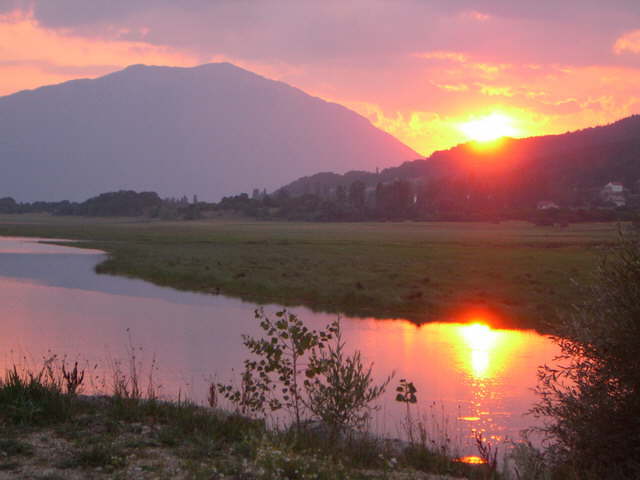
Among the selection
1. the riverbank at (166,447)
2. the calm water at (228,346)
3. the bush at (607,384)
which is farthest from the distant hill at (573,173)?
the riverbank at (166,447)

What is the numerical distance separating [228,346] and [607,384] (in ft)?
39.1

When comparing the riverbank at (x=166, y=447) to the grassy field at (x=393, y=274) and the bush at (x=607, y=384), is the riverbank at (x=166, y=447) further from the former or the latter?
the grassy field at (x=393, y=274)

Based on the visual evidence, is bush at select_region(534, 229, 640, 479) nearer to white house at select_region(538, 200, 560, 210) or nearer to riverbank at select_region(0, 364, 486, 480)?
riverbank at select_region(0, 364, 486, 480)

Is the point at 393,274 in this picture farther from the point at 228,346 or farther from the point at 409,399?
the point at 409,399

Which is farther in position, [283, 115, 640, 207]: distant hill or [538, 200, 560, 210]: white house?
[283, 115, 640, 207]: distant hill

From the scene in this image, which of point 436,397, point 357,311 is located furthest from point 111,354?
point 357,311

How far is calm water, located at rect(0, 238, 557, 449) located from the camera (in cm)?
1342

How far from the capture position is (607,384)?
8.23m

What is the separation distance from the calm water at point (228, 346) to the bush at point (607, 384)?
2752 millimetres

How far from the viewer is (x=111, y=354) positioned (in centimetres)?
1695

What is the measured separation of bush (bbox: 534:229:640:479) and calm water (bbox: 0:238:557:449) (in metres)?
2.75

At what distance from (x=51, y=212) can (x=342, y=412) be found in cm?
17976

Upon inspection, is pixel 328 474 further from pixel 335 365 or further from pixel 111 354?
pixel 111 354

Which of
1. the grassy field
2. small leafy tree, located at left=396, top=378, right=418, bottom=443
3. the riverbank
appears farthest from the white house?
the riverbank
